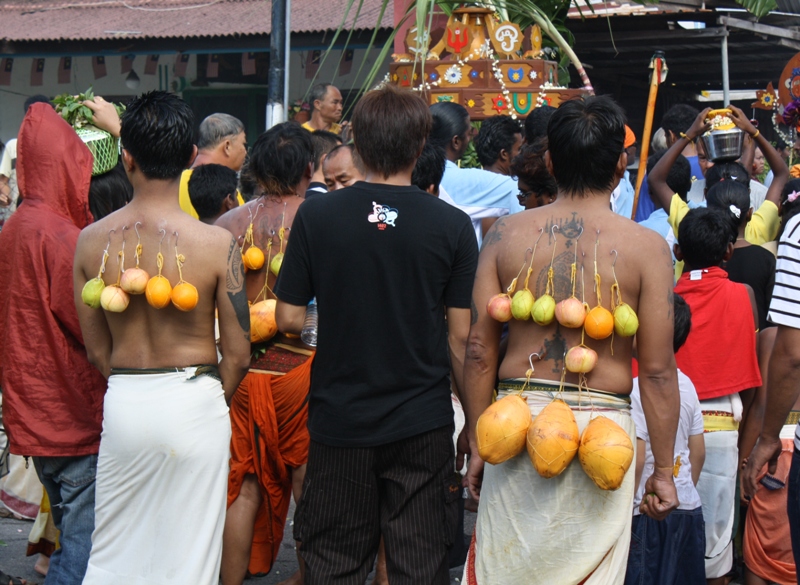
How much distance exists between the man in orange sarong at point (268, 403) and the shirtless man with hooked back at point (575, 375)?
131cm

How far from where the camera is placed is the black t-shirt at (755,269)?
191 inches

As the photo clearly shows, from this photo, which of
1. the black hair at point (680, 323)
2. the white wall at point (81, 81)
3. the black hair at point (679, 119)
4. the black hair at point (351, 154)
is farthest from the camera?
the white wall at point (81, 81)

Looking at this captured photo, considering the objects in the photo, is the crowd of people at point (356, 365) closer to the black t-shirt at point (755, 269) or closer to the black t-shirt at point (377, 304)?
the black t-shirt at point (377, 304)

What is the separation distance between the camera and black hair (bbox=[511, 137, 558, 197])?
4172 mm

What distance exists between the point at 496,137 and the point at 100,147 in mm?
2254

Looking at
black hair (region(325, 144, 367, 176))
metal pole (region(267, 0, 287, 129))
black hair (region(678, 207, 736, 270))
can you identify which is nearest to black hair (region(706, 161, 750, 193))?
black hair (region(678, 207, 736, 270))

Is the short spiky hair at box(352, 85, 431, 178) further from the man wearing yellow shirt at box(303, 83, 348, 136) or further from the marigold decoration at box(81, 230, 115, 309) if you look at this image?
the man wearing yellow shirt at box(303, 83, 348, 136)

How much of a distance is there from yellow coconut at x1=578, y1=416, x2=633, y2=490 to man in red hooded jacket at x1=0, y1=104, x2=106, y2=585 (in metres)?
1.92

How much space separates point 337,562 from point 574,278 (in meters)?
1.27

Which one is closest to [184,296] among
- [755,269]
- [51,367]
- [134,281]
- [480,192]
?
[134,281]

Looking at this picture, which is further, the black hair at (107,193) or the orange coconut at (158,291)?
the black hair at (107,193)

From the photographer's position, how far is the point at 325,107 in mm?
8016

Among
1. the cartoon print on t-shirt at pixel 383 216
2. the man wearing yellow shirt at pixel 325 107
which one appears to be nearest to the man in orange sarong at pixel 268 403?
the cartoon print on t-shirt at pixel 383 216

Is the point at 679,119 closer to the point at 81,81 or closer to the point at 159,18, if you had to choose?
the point at 159,18
